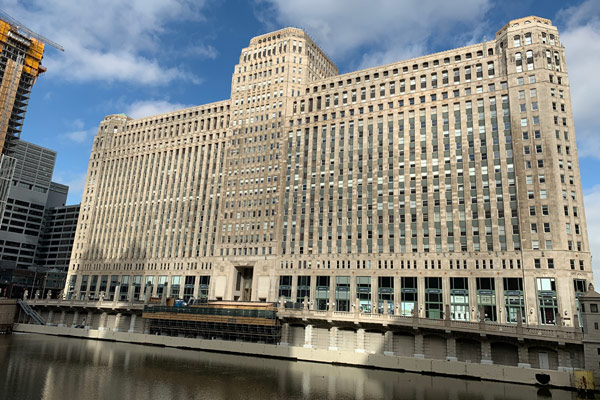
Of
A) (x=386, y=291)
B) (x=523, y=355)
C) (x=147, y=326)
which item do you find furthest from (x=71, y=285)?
(x=523, y=355)

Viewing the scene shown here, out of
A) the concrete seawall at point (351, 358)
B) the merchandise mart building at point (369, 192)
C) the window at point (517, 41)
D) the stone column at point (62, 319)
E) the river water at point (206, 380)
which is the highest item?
the window at point (517, 41)

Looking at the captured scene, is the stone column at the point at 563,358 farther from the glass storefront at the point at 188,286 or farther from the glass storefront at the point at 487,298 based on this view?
the glass storefront at the point at 188,286

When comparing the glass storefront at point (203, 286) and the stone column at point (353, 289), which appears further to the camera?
the glass storefront at point (203, 286)

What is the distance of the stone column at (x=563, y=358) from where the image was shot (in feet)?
227

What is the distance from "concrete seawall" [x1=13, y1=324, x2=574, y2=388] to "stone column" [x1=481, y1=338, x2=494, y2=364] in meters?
6.12

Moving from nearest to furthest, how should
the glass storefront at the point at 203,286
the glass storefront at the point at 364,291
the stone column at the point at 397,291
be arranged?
the stone column at the point at 397,291
the glass storefront at the point at 364,291
the glass storefront at the point at 203,286

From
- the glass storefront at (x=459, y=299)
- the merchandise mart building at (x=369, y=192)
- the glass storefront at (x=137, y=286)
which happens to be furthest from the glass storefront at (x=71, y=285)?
the glass storefront at (x=459, y=299)

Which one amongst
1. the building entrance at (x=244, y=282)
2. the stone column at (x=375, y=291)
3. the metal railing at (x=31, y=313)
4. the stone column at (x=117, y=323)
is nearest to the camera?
the stone column at (x=375, y=291)

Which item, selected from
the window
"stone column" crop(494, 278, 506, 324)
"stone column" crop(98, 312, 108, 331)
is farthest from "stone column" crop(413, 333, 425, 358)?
"stone column" crop(98, 312, 108, 331)

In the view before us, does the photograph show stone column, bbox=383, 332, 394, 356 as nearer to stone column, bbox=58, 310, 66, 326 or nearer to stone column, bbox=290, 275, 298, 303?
stone column, bbox=290, 275, 298, 303

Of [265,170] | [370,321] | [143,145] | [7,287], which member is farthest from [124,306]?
[7,287]

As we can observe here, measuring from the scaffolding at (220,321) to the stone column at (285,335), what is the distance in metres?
0.71

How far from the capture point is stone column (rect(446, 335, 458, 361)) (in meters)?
77.4

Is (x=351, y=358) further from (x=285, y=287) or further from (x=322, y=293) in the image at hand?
(x=285, y=287)
